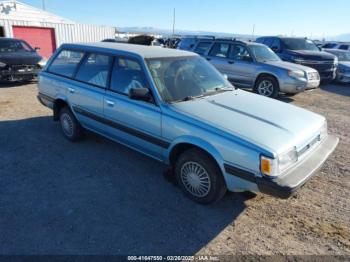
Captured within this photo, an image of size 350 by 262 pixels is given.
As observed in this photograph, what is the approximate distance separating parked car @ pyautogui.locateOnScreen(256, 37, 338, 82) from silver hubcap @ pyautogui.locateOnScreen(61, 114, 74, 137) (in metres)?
9.73

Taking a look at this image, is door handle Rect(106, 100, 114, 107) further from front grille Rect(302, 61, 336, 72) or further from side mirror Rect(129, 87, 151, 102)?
front grille Rect(302, 61, 336, 72)

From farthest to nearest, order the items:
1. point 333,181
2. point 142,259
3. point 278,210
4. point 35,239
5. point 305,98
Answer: point 305,98 → point 333,181 → point 278,210 → point 35,239 → point 142,259

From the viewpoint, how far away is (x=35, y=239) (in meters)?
2.84

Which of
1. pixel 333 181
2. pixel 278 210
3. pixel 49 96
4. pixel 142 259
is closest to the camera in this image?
pixel 142 259

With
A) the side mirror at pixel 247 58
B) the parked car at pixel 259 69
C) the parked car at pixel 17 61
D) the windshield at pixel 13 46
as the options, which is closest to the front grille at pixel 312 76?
the parked car at pixel 259 69

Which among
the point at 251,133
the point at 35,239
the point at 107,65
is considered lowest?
the point at 35,239

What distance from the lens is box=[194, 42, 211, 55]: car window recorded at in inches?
395

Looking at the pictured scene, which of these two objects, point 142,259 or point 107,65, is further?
point 107,65

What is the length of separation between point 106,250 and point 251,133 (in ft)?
6.03

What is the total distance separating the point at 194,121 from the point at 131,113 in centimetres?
105

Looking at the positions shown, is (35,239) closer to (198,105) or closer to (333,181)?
(198,105)

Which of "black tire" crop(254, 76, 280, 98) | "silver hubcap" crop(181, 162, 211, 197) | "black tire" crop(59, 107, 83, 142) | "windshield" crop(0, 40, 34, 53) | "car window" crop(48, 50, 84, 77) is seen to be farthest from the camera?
"windshield" crop(0, 40, 34, 53)

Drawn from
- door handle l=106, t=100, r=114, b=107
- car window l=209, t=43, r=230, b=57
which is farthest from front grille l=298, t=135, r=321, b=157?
car window l=209, t=43, r=230, b=57

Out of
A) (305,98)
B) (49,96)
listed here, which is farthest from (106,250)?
(305,98)
